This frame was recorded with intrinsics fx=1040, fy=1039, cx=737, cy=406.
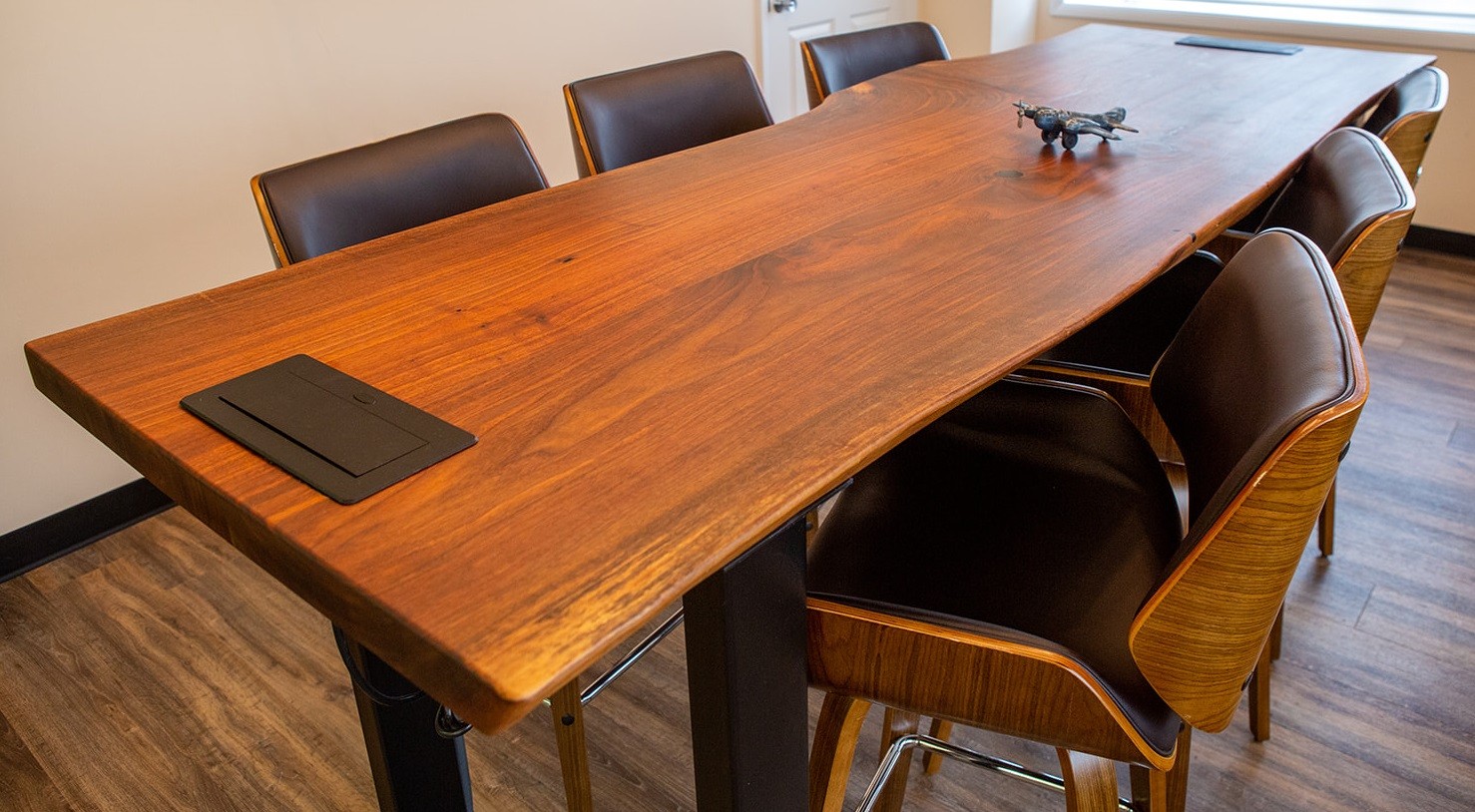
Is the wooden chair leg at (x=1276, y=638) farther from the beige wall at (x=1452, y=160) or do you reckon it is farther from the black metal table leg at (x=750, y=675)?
the beige wall at (x=1452, y=160)

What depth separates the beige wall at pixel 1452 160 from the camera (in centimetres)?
317

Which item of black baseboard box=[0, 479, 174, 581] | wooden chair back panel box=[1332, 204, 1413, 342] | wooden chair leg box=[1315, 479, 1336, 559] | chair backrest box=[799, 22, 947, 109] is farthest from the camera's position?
chair backrest box=[799, 22, 947, 109]

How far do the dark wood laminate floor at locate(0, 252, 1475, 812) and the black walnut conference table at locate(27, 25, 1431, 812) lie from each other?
0.57 metres

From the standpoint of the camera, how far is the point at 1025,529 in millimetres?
1155

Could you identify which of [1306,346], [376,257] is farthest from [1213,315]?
[376,257]

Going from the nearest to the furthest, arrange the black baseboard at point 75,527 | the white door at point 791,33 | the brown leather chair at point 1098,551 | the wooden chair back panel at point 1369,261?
the brown leather chair at point 1098,551, the wooden chair back panel at point 1369,261, the black baseboard at point 75,527, the white door at point 791,33

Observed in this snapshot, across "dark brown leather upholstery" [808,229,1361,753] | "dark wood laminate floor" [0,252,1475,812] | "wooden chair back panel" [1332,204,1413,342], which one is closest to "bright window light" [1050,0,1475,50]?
"dark wood laminate floor" [0,252,1475,812]

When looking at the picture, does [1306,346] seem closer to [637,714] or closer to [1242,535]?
[1242,535]

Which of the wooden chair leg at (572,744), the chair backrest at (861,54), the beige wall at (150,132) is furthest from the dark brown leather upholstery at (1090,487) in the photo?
the beige wall at (150,132)

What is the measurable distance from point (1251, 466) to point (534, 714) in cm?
130

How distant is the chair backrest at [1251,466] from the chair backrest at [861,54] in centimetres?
140

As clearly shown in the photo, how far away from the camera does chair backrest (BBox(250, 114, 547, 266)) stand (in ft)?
4.37

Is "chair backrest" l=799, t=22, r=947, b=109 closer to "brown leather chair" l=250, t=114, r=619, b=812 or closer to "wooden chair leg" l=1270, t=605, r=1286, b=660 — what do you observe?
"brown leather chair" l=250, t=114, r=619, b=812

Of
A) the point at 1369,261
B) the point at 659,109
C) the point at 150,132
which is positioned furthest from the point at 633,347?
the point at 150,132
